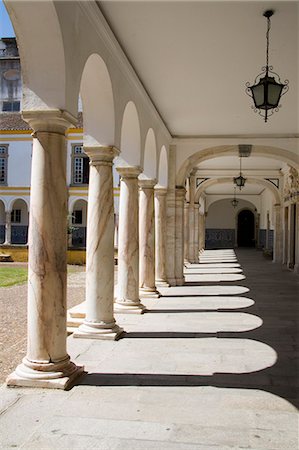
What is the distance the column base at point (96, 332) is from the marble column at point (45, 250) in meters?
1.98

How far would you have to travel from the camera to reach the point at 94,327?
7.11 metres

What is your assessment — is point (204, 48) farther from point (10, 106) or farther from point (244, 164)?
point (10, 106)

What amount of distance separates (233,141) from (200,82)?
5283 millimetres

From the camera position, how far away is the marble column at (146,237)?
11.1 metres

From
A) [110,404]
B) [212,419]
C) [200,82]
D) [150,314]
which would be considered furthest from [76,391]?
[200,82]

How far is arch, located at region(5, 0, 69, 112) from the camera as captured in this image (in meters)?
4.81

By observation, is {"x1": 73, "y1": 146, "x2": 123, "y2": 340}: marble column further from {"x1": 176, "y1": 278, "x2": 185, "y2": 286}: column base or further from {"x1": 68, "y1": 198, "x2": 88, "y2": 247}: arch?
{"x1": 68, "y1": 198, "x2": 88, "y2": 247}: arch

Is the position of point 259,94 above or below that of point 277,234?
above

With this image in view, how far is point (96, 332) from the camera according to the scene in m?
7.04

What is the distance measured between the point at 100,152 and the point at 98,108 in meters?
0.63

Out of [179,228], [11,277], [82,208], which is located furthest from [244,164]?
[82,208]

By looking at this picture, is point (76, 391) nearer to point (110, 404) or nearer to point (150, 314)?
point (110, 404)

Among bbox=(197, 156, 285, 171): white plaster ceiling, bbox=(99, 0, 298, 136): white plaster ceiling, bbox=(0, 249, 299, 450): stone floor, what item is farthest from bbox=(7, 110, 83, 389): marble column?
bbox=(197, 156, 285, 171): white plaster ceiling

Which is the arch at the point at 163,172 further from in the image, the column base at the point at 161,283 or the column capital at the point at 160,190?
the column base at the point at 161,283
